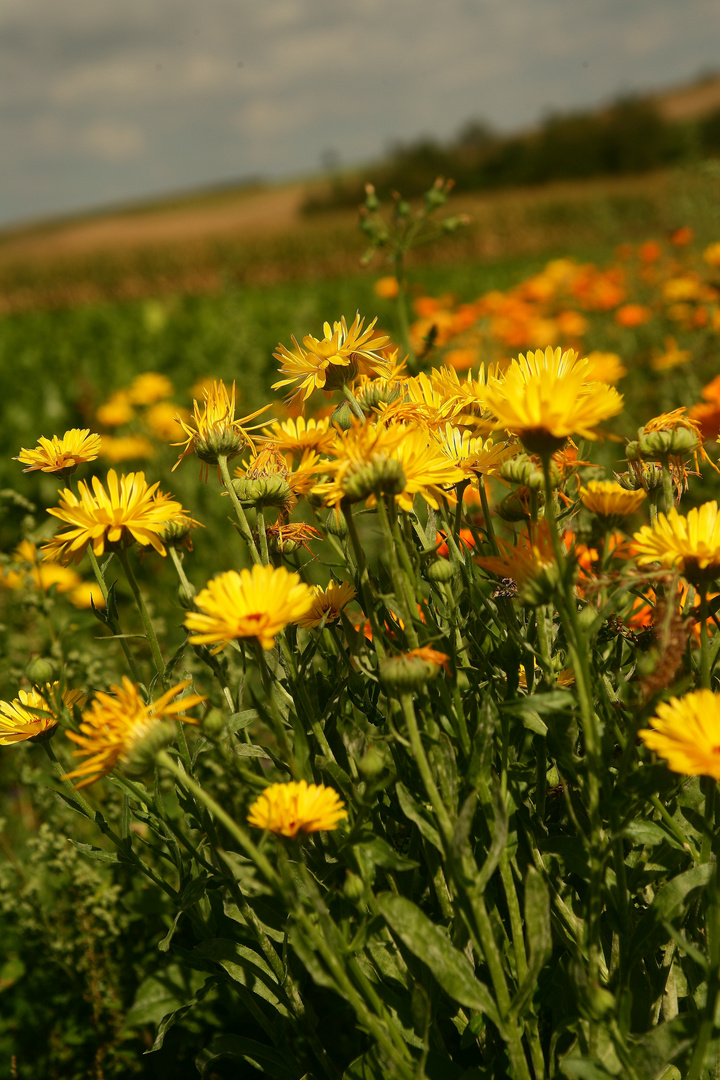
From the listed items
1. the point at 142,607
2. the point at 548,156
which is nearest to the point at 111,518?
the point at 142,607

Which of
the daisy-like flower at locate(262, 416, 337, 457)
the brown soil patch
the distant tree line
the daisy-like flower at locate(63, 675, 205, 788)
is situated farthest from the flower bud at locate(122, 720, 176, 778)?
the brown soil patch

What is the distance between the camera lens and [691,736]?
35.0 inches

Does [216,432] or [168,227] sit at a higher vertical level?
[168,227]

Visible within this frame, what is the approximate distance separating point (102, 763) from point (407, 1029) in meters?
0.69

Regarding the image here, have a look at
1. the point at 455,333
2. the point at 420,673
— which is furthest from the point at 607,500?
the point at 455,333

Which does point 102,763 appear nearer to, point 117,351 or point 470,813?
point 470,813

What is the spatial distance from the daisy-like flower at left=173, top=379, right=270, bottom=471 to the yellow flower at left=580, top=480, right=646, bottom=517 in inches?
23.1

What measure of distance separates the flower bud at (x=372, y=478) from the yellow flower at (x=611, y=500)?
20.1 inches

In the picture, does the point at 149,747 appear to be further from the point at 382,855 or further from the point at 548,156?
the point at 548,156

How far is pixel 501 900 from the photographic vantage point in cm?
146

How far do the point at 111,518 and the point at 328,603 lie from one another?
1.21 feet

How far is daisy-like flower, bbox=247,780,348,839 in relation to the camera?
3.23ft

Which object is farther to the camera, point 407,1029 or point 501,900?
point 501,900

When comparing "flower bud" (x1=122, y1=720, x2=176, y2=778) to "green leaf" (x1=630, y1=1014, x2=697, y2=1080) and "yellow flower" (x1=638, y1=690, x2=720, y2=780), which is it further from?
"green leaf" (x1=630, y1=1014, x2=697, y2=1080)
